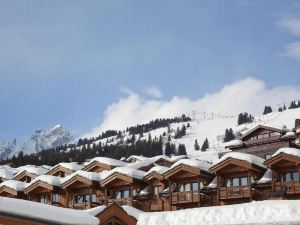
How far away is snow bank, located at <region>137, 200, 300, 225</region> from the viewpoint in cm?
1642

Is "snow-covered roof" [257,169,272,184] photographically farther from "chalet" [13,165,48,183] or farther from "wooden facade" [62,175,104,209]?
"chalet" [13,165,48,183]

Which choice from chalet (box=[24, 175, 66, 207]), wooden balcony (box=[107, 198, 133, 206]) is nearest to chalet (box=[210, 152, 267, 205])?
wooden balcony (box=[107, 198, 133, 206])

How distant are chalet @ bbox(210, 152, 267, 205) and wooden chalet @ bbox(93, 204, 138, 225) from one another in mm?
18793

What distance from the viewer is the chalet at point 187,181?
4247 cm

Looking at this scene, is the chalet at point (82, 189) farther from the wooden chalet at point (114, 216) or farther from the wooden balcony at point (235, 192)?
the wooden chalet at point (114, 216)

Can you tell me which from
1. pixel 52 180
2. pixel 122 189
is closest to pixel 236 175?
pixel 122 189

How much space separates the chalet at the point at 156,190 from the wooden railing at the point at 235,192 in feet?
16.7

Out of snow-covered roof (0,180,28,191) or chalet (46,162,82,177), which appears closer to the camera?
snow-covered roof (0,180,28,191)

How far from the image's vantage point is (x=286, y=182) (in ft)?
128

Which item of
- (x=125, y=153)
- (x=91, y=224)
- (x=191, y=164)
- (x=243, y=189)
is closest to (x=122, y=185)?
(x=191, y=164)

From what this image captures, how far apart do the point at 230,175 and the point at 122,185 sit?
9.28 metres

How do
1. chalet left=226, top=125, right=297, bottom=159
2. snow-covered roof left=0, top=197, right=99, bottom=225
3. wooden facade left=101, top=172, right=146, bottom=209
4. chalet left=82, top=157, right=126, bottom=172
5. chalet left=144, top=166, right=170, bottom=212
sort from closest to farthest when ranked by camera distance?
snow-covered roof left=0, top=197, right=99, bottom=225 < chalet left=144, top=166, right=170, bottom=212 < wooden facade left=101, top=172, right=146, bottom=209 < chalet left=226, top=125, right=297, bottom=159 < chalet left=82, top=157, right=126, bottom=172

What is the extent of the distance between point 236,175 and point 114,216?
67.5ft

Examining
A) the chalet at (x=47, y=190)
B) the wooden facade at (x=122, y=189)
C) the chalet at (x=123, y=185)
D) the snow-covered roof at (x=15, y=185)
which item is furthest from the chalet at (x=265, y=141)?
the snow-covered roof at (x=15, y=185)
